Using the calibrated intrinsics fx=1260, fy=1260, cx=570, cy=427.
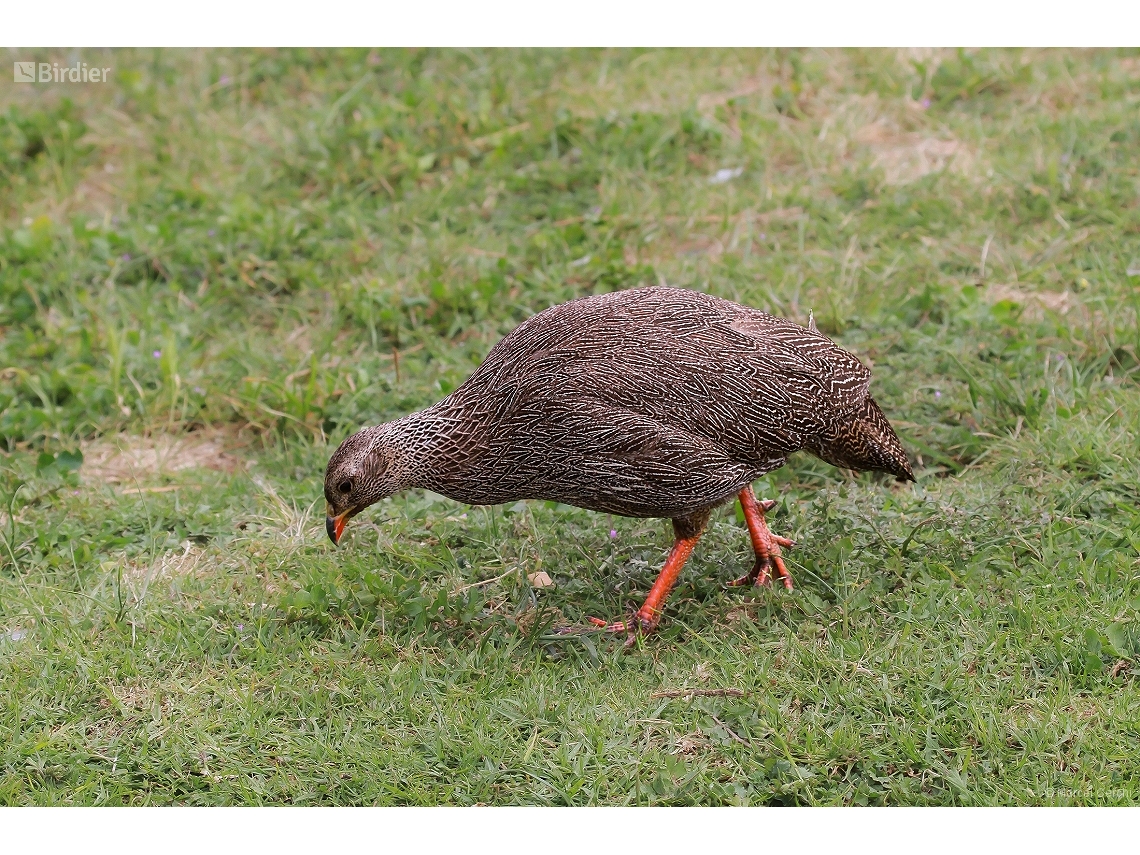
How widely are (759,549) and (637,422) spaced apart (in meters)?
0.88

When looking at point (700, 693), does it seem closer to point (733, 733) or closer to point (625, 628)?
point (733, 733)

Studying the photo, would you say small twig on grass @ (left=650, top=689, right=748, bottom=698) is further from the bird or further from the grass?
the bird

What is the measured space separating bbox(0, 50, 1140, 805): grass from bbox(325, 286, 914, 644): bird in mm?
446

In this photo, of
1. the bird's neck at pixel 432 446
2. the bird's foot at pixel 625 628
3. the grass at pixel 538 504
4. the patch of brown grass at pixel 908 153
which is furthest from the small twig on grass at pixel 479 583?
the patch of brown grass at pixel 908 153

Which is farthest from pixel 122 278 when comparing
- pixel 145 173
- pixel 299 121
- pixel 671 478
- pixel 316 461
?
pixel 671 478

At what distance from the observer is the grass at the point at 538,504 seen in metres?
4.13

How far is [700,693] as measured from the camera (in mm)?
4289

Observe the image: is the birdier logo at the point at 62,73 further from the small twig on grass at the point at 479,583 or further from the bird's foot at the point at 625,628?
the bird's foot at the point at 625,628

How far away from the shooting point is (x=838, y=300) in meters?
6.14

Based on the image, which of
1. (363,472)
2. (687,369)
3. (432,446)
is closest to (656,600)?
(687,369)

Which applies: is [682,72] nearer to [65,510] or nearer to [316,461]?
[316,461]

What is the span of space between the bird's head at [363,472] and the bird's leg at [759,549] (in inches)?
52.5

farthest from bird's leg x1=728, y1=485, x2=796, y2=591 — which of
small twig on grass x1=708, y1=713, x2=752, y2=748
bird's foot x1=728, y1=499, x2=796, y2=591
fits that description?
small twig on grass x1=708, y1=713, x2=752, y2=748

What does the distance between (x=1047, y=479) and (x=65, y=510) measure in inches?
162
